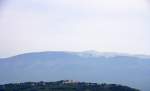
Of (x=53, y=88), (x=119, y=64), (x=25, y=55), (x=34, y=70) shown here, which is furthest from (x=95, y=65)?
(x=53, y=88)

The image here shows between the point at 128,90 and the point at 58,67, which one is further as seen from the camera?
the point at 58,67

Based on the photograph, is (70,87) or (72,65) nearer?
(70,87)

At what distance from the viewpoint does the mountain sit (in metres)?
111

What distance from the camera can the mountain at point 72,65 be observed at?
364ft

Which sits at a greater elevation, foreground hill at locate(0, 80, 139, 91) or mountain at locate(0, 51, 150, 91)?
foreground hill at locate(0, 80, 139, 91)

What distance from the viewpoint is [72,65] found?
12519 cm

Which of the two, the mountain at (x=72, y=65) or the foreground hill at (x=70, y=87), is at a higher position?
the foreground hill at (x=70, y=87)

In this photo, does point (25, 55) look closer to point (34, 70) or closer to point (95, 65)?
point (34, 70)

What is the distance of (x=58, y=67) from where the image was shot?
418ft

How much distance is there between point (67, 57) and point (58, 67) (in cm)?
942

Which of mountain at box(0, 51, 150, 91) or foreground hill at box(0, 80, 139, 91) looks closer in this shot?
foreground hill at box(0, 80, 139, 91)

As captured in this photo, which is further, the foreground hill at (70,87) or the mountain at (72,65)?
the mountain at (72,65)

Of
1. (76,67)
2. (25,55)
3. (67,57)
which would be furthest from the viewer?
(25,55)

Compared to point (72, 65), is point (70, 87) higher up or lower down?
higher up
